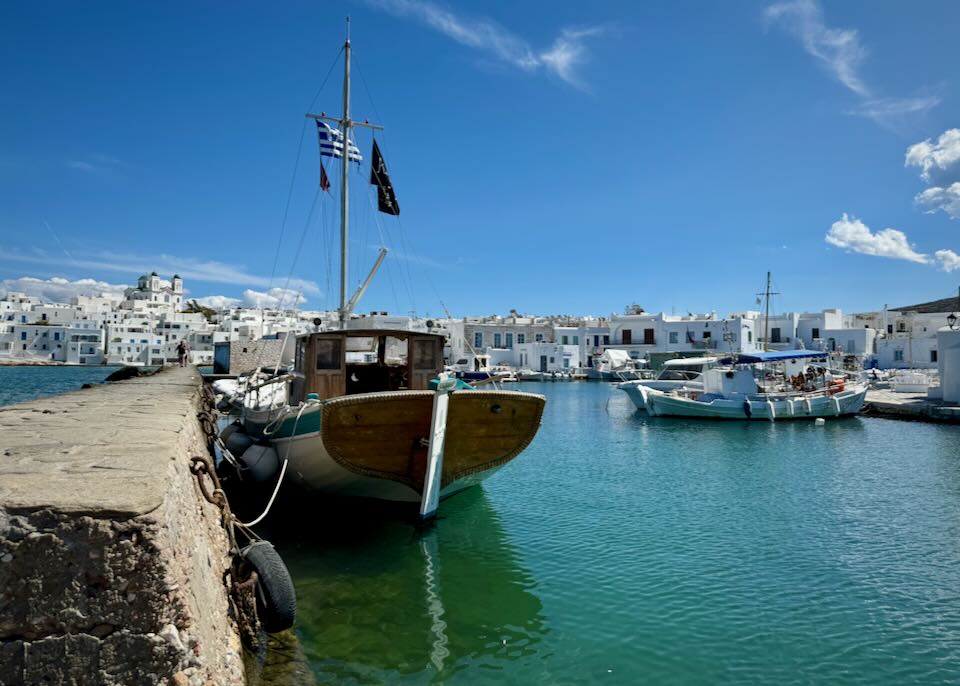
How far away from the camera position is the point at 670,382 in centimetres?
3562

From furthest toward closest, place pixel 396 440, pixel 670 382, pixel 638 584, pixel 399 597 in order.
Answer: pixel 670 382 < pixel 396 440 < pixel 638 584 < pixel 399 597

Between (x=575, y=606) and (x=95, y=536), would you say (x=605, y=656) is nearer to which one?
(x=575, y=606)

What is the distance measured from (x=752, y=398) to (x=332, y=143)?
887 inches

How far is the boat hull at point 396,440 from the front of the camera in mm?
8414

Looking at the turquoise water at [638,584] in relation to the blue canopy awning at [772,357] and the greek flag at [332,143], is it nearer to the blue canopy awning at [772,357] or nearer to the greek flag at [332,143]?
the greek flag at [332,143]

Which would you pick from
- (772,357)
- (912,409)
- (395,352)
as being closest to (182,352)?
(395,352)

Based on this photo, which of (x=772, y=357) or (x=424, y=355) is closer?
(x=424, y=355)

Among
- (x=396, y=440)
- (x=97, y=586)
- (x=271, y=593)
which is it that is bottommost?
(x=271, y=593)

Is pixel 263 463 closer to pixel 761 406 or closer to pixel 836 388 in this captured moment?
pixel 761 406

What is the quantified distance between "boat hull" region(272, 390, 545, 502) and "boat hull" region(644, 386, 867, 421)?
2002 cm

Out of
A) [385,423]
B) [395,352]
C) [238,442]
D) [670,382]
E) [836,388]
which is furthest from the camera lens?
[670,382]

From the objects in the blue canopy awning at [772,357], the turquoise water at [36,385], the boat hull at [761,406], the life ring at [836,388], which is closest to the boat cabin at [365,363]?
the turquoise water at [36,385]

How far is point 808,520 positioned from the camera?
35.5 ft

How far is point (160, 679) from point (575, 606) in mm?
5056
